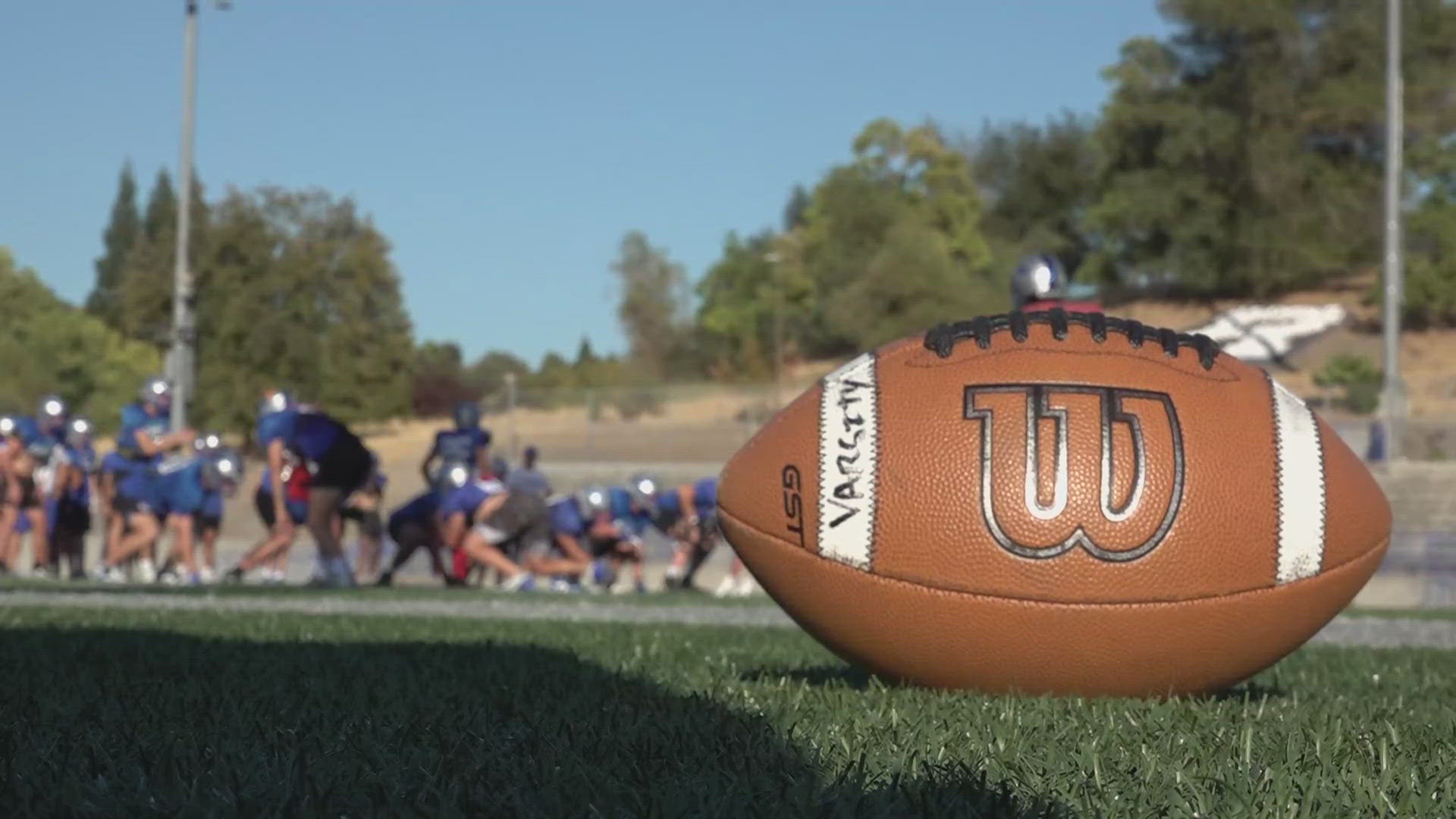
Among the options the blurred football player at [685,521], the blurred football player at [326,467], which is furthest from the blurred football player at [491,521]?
the blurred football player at [685,521]

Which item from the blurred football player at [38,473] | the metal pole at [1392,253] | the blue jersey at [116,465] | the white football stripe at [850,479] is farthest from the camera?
the metal pole at [1392,253]

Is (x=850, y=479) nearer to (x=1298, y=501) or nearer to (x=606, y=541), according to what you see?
(x=1298, y=501)

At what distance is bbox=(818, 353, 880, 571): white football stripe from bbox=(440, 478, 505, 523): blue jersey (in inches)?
470

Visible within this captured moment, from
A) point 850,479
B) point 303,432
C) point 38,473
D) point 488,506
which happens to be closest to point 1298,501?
point 850,479

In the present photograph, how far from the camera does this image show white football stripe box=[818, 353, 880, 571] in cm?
520

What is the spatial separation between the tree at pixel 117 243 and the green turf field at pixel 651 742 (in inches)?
4224

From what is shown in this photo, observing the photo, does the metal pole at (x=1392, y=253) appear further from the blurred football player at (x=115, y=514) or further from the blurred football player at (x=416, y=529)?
the blurred football player at (x=115, y=514)

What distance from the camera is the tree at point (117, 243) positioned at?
110938 millimetres

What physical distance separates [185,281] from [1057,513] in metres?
26.8

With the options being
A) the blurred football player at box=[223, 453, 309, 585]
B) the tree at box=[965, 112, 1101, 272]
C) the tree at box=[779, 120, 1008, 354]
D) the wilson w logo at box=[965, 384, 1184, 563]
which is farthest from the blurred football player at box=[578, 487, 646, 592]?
the tree at box=[965, 112, 1101, 272]

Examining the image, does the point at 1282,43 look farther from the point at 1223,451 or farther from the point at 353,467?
the point at 1223,451

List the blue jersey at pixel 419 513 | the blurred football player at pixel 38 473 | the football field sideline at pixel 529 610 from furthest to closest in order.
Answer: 1. the blurred football player at pixel 38 473
2. the blue jersey at pixel 419 513
3. the football field sideline at pixel 529 610

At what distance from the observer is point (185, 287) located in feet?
98.4

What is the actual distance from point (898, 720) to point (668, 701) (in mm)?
754
